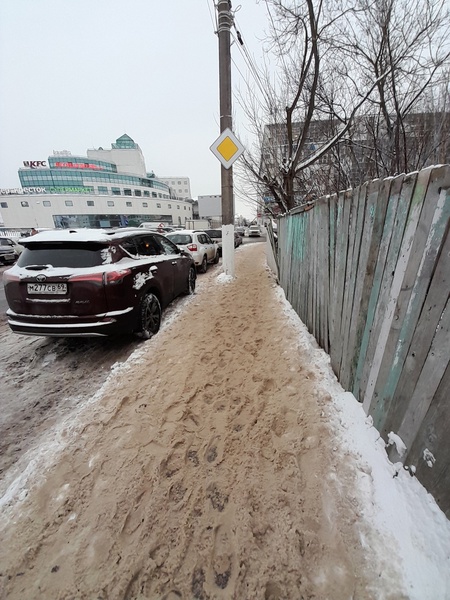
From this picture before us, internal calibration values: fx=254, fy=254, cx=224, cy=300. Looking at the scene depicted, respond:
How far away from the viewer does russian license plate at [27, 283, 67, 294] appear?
3.12 metres

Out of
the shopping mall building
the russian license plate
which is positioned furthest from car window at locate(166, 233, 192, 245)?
the shopping mall building

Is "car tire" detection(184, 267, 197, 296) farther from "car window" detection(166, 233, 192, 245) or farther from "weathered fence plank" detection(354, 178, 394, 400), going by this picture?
"weathered fence plank" detection(354, 178, 394, 400)

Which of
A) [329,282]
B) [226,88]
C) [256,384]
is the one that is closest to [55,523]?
[256,384]

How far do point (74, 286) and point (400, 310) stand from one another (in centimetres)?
329

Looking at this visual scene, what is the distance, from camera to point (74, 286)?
3088 mm

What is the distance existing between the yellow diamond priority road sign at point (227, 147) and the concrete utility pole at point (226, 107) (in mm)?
278

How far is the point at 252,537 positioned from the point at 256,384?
53.8 inches

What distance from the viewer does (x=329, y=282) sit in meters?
2.82

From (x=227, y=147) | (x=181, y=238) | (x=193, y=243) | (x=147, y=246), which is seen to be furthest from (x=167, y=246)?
(x=181, y=238)

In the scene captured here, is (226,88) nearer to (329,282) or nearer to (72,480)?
(329,282)

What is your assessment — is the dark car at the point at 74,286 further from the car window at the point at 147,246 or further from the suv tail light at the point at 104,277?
the car window at the point at 147,246

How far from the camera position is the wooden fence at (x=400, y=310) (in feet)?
4.23

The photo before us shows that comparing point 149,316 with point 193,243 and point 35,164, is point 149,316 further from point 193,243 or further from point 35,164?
point 35,164

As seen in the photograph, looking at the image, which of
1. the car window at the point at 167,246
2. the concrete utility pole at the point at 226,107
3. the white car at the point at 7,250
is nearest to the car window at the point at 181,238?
the concrete utility pole at the point at 226,107
